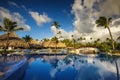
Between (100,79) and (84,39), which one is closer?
(100,79)

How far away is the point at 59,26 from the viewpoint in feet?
180

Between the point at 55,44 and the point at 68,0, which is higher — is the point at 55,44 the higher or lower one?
the lower one

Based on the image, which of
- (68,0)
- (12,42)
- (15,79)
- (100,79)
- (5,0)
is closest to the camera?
(15,79)

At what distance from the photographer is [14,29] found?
28.8 m

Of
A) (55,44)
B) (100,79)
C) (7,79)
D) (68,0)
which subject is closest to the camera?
(7,79)

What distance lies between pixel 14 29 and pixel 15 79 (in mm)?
22755

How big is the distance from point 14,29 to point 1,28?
2.58m

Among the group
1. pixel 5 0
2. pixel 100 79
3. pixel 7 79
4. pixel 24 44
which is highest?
pixel 5 0

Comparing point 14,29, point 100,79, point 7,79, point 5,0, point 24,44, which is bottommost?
point 100,79

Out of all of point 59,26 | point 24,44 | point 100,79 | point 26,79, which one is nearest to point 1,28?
point 24,44

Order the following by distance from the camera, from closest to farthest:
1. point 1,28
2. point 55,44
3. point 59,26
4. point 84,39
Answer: point 1,28 → point 55,44 → point 59,26 → point 84,39

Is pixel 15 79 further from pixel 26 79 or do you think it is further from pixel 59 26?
pixel 59 26

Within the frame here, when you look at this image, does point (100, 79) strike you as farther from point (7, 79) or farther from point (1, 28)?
point (1, 28)

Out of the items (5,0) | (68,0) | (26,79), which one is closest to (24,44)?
(5,0)
